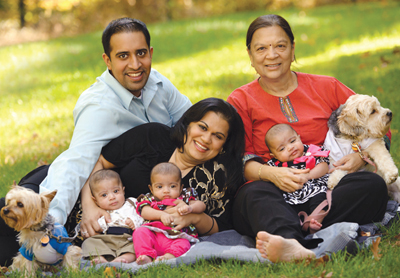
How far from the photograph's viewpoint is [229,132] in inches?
144

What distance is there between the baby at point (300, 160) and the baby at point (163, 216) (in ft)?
2.65

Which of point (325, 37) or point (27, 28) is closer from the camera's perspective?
point (325, 37)

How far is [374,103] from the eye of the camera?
363 centimetres

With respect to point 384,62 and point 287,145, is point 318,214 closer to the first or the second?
point 287,145

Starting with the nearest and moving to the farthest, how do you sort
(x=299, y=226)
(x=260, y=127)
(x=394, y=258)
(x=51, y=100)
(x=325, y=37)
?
(x=394, y=258)
(x=299, y=226)
(x=260, y=127)
(x=51, y=100)
(x=325, y=37)

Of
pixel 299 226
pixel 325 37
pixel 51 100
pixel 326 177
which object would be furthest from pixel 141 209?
pixel 325 37

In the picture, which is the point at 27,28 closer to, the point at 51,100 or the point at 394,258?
the point at 51,100

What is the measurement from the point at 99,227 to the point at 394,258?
2.23 meters

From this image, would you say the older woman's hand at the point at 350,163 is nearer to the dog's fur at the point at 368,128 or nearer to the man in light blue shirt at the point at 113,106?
the dog's fur at the point at 368,128

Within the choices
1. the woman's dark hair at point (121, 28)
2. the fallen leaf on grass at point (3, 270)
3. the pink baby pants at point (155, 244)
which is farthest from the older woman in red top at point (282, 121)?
the fallen leaf on grass at point (3, 270)

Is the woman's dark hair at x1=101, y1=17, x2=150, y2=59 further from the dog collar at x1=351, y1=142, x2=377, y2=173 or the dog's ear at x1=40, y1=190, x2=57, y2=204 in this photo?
the dog collar at x1=351, y1=142, x2=377, y2=173

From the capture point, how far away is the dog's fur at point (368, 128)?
3.57 meters

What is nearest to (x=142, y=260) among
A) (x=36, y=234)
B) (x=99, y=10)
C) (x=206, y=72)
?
(x=36, y=234)

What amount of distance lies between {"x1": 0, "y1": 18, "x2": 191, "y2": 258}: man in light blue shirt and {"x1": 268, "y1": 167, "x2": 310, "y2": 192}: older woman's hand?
55.6 inches
